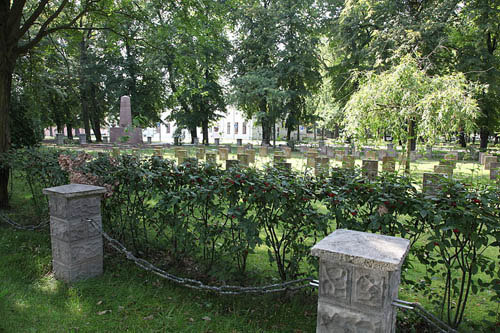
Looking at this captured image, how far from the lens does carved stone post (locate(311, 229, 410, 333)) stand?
5.94 feet

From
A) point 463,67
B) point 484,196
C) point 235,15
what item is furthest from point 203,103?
point 484,196

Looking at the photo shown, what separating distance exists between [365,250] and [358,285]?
0.64 ft

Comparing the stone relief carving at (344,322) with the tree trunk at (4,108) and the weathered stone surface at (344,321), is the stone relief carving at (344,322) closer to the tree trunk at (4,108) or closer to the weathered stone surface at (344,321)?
the weathered stone surface at (344,321)

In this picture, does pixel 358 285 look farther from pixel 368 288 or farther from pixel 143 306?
pixel 143 306

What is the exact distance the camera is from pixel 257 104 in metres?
29.5

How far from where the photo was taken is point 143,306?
11.9 ft

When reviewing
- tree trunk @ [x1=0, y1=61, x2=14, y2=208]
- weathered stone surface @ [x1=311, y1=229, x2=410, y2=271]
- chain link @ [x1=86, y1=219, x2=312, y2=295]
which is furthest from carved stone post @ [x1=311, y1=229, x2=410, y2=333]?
tree trunk @ [x1=0, y1=61, x2=14, y2=208]

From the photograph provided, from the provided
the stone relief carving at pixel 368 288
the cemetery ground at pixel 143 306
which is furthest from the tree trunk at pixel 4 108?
the stone relief carving at pixel 368 288

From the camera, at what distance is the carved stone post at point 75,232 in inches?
156

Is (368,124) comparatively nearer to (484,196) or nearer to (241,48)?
(484,196)

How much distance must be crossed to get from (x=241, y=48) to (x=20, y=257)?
96.5 feet

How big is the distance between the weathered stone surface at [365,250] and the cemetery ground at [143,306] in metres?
1.44

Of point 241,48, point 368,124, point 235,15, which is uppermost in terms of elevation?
point 235,15

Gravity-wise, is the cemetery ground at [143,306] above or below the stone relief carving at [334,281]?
below
